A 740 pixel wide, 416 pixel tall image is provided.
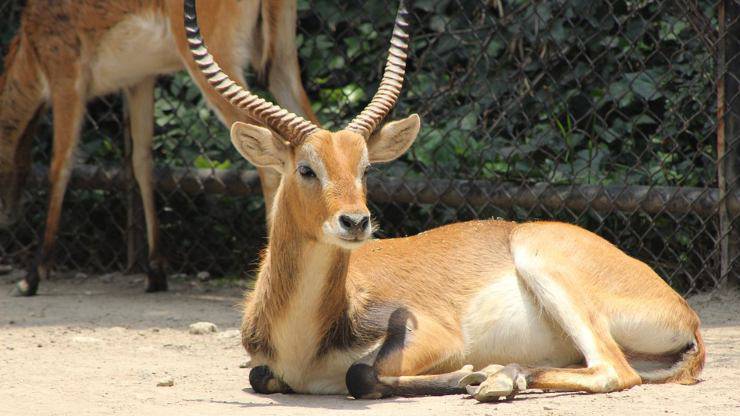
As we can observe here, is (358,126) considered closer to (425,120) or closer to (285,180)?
(285,180)

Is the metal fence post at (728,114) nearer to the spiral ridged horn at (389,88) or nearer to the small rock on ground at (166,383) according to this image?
the spiral ridged horn at (389,88)

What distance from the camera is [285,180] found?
5.21 m

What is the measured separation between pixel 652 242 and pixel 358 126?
3423mm

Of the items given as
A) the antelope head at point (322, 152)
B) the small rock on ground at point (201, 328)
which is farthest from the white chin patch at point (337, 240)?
the small rock on ground at point (201, 328)

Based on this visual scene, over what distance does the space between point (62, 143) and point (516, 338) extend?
4072 mm

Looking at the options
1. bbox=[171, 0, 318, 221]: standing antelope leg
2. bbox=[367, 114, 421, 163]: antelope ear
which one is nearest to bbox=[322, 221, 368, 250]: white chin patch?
bbox=[367, 114, 421, 163]: antelope ear

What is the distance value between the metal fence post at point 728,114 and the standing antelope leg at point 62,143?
4.15 metres

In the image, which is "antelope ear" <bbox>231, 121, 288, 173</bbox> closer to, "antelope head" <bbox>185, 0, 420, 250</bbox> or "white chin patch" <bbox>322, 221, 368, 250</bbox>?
"antelope head" <bbox>185, 0, 420, 250</bbox>

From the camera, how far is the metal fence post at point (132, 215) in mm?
8859

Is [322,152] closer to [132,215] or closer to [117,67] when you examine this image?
[117,67]

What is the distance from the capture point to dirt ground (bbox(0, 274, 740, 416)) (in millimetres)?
4707

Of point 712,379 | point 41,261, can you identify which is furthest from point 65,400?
point 41,261

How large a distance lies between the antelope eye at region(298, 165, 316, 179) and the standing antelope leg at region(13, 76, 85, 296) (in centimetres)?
371

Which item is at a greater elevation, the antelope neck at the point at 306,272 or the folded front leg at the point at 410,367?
the antelope neck at the point at 306,272
